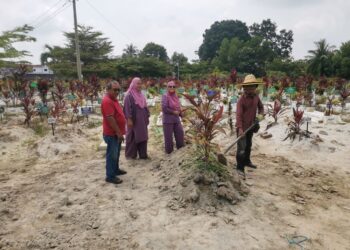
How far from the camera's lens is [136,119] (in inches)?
189

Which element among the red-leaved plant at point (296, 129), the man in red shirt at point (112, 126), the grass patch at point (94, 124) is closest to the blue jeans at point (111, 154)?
the man in red shirt at point (112, 126)

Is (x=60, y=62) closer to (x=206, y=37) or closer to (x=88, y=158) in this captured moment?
(x=88, y=158)

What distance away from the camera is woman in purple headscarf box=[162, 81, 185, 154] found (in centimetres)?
489

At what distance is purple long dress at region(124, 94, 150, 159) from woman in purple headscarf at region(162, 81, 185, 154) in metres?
0.31

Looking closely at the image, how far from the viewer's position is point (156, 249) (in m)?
2.65

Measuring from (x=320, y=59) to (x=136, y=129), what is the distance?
25.2m

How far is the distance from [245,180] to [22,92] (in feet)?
30.5

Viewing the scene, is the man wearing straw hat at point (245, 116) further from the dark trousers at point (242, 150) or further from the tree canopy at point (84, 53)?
the tree canopy at point (84, 53)

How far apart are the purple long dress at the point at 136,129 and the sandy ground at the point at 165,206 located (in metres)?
0.19

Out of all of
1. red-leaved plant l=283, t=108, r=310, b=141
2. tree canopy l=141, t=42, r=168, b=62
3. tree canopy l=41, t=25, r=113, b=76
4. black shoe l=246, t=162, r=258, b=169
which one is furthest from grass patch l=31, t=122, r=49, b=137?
tree canopy l=141, t=42, r=168, b=62

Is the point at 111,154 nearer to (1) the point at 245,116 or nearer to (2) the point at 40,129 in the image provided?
(1) the point at 245,116

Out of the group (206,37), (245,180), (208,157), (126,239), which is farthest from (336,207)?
(206,37)

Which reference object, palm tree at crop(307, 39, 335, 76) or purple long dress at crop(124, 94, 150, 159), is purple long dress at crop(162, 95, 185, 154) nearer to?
purple long dress at crop(124, 94, 150, 159)

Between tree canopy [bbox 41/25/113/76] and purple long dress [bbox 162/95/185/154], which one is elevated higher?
tree canopy [bbox 41/25/113/76]
